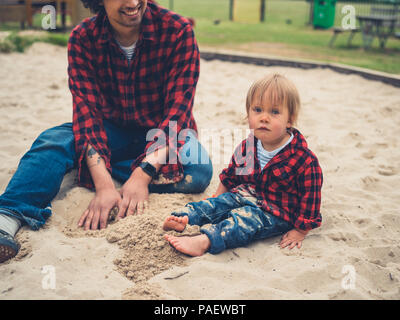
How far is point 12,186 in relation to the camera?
79.8 inches

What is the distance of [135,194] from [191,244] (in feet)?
1.59

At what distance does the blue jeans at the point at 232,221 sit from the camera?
1931mm

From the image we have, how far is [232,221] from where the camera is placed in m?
1.99

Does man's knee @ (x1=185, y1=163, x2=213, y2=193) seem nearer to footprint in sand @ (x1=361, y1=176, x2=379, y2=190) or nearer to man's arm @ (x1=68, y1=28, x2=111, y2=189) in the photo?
man's arm @ (x1=68, y1=28, x2=111, y2=189)

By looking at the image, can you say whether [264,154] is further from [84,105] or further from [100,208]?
[84,105]

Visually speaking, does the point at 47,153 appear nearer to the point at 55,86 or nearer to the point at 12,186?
the point at 12,186

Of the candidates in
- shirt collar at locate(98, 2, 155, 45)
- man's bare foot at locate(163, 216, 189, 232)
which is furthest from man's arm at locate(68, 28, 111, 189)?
man's bare foot at locate(163, 216, 189, 232)

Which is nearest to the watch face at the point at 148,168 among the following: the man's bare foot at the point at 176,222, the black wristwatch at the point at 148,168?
the black wristwatch at the point at 148,168

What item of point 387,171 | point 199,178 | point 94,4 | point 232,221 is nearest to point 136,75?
point 94,4

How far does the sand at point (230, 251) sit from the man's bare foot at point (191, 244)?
1.4 inches

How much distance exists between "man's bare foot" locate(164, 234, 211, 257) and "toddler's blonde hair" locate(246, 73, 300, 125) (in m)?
0.71

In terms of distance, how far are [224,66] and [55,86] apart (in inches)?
91.9

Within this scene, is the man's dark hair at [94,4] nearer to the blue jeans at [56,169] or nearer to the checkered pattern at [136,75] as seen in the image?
the checkered pattern at [136,75]
